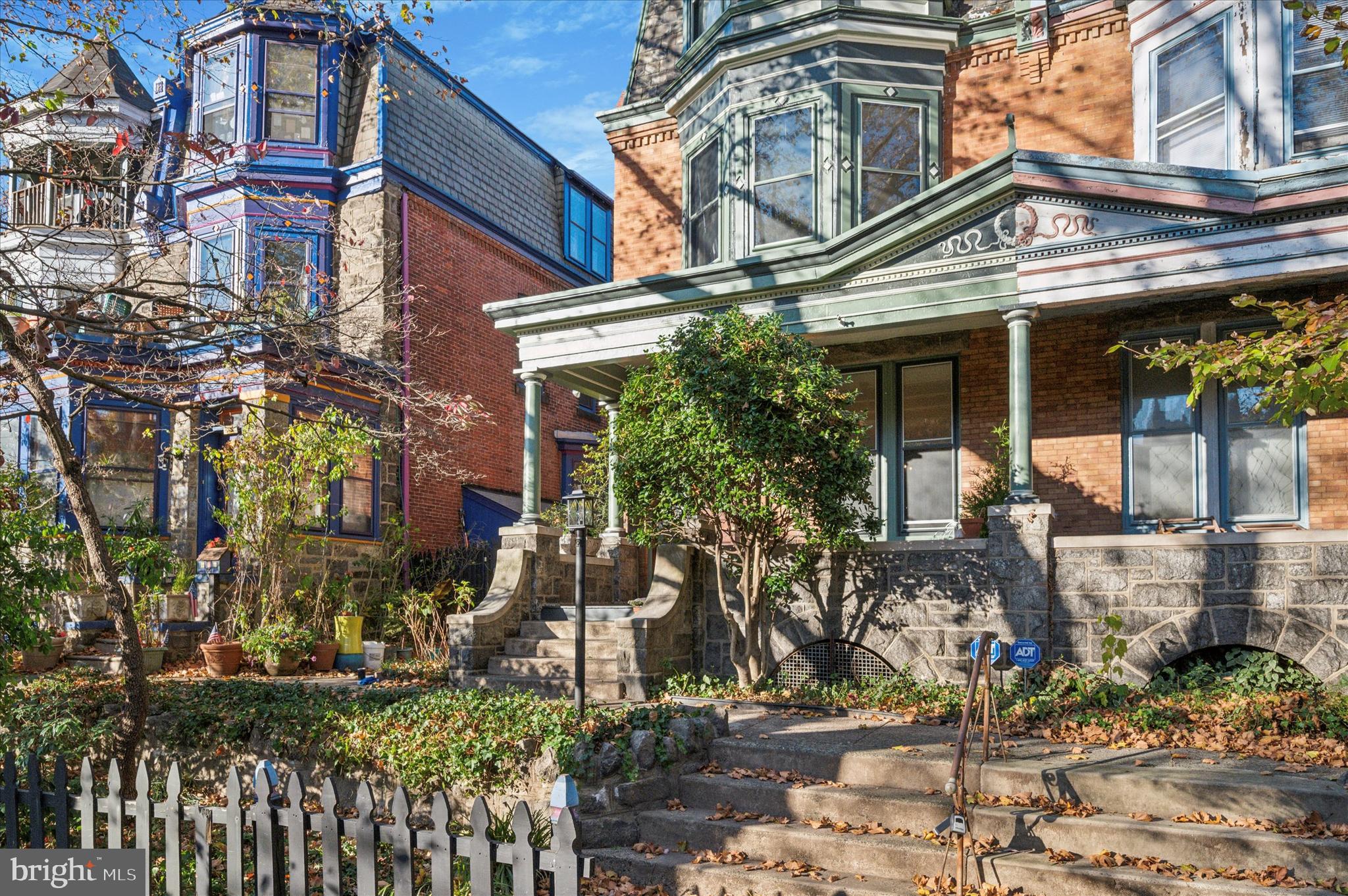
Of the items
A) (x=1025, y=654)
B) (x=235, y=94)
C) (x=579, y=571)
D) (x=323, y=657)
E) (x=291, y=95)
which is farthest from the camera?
(x=235, y=94)

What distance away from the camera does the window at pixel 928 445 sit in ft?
41.4

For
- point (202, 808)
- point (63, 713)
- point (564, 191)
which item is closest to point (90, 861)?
point (202, 808)

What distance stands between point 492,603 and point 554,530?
4.39 ft

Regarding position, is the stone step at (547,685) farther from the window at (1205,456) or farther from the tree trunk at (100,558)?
the window at (1205,456)

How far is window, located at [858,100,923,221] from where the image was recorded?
13.0 metres

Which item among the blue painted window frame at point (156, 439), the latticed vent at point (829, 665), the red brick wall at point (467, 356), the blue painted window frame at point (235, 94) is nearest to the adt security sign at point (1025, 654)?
the latticed vent at point (829, 665)

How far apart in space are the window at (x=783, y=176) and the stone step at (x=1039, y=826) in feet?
25.4

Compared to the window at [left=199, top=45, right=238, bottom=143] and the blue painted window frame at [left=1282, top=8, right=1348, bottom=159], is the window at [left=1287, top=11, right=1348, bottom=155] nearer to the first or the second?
the blue painted window frame at [left=1282, top=8, right=1348, bottom=159]

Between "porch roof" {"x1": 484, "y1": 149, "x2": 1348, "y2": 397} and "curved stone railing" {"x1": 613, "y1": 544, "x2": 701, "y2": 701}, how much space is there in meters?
2.48

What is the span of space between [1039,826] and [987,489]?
5.77 m

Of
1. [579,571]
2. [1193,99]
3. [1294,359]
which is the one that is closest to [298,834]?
[579,571]

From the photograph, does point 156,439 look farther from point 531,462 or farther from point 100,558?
point 100,558

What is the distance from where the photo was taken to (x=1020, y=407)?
998 cm

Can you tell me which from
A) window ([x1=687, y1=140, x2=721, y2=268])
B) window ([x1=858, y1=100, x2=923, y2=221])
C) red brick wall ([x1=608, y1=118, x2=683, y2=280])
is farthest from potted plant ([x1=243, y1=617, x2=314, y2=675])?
window ([x1=858, y1=100, x2=923, y2=221])
